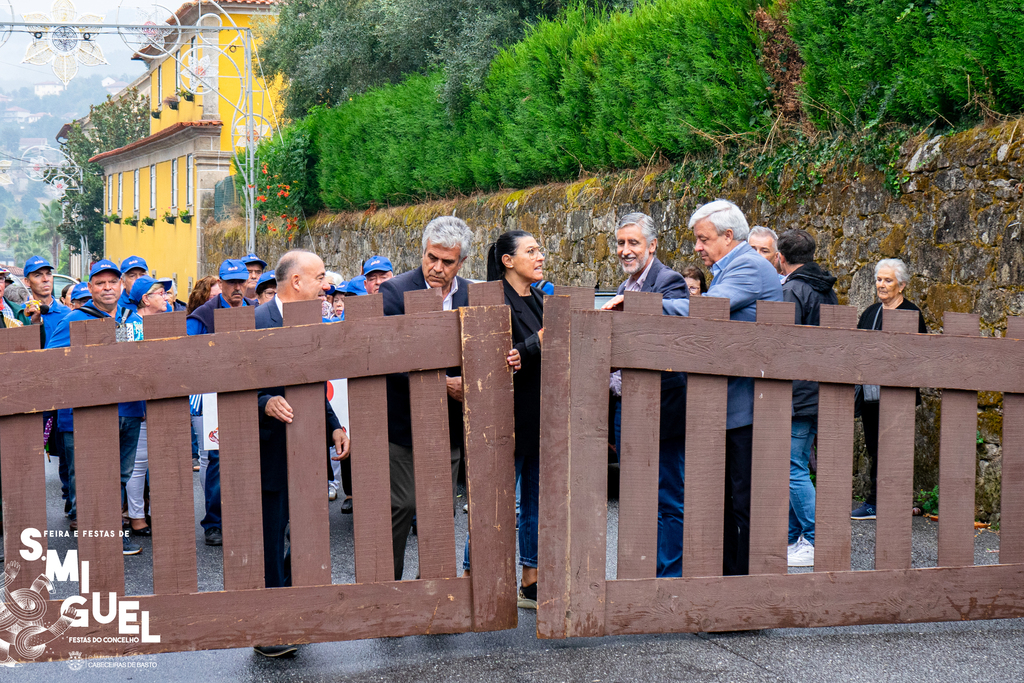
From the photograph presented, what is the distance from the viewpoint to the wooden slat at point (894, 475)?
12.5 ft

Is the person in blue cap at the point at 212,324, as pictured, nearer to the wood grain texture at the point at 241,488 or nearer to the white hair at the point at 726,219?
the wood grain texture at the point at 241,488

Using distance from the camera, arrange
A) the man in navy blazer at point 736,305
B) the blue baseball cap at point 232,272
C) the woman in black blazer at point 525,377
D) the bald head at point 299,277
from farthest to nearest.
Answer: the blue baseball cap at point 232,272 < the woman in black blazer at point 525,377 < the bald head at point 299,277 < the man in navy blazer at point 736,305

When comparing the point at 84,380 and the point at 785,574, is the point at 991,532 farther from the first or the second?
the point at 84,380

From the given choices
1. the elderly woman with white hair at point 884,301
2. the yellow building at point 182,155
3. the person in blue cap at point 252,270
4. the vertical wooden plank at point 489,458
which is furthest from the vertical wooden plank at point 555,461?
the yellow building at point 182,155

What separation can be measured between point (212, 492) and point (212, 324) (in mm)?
1368

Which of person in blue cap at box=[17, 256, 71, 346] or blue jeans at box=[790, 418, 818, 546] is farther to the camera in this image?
person in blue cap at box=[17, 256, 71, 346]

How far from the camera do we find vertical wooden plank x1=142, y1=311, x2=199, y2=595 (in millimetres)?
3363

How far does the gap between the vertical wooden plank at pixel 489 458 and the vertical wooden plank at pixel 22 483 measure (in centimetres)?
155

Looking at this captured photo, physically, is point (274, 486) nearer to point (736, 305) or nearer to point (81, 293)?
point (736, 305)

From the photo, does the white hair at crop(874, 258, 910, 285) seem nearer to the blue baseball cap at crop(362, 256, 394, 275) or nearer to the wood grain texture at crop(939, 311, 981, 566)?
the wood grain texture at crop(939, 311, 981, 566)

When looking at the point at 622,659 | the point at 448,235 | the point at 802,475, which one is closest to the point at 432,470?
the point at 622,659

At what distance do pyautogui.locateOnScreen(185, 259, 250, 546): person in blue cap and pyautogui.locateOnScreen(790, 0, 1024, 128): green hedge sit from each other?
5059mm

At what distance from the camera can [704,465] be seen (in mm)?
3688

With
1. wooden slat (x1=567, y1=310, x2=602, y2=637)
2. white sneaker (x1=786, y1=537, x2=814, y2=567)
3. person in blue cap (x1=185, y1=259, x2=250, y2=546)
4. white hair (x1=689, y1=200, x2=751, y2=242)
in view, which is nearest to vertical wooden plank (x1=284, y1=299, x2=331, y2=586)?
wooden slat (x1=567, y1=310, x2=602, y2=637)
